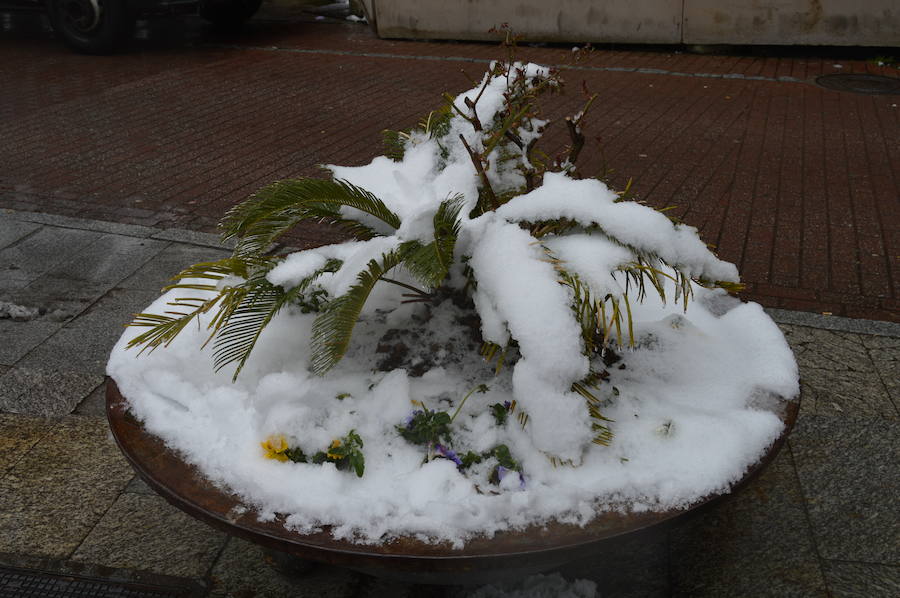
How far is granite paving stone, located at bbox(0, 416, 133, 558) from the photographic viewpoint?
2.66 m

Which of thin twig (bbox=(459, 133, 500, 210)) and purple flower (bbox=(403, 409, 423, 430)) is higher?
thin twig (bbox=(459, 133, 500, 210))

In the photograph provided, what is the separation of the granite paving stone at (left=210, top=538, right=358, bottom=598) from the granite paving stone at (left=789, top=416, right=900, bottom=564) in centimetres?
154

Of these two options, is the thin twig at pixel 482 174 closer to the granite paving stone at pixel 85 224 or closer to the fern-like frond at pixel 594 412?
the fern-like frond at pixel 594 412

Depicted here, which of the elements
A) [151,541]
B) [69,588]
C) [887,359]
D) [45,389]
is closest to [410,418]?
[151,541]

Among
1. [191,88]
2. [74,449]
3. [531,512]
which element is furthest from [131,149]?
[531,512]

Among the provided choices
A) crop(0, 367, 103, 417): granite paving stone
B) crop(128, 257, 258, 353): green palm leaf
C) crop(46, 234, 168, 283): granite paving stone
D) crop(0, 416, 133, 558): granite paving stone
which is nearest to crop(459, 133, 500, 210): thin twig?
crop(128, 257, 258, 353): green palm leaf

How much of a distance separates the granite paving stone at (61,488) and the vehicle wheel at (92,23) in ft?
24.7

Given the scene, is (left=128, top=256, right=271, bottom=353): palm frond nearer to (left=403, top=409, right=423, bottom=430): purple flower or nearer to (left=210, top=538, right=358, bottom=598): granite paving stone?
(left=403, top=409, right=423, bottom=430): purple flower

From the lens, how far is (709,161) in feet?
20.4

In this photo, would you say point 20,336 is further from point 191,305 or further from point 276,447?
point 276,447

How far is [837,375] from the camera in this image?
11.5 feet

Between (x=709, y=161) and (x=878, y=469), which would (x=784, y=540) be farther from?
(x=709, y=161)

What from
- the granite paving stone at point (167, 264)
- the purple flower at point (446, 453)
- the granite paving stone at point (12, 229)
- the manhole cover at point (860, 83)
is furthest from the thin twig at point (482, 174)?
the manhole cover at point (860, 83)

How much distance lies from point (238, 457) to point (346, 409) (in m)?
0.30
